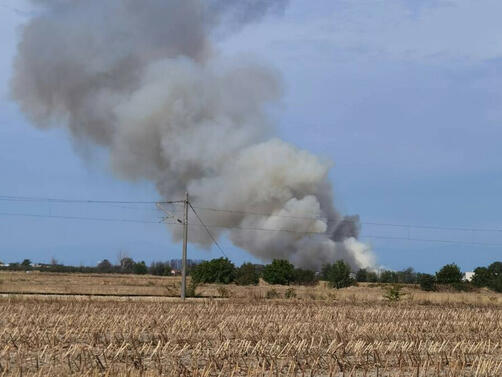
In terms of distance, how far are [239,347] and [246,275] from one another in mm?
75957

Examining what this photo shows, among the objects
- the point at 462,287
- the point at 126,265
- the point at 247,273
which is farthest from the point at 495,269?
the point at 126,265

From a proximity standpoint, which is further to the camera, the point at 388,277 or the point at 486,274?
the point at 388,277

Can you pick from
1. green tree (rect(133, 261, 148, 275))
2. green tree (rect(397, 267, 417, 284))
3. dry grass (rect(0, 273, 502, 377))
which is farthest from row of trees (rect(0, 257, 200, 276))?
dry grass (rect(0, 273, 502, 377))

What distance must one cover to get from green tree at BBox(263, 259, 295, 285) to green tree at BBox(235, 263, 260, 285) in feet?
7.51

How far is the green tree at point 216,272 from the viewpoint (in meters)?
94.2

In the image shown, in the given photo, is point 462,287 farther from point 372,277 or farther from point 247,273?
point 372,277

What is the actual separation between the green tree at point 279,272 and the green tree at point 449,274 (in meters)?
19.2

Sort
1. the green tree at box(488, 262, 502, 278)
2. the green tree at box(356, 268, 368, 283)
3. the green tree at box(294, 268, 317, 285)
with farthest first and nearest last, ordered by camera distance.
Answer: the green tree at box(356, 268, 368, 283) → the green tree at box(488, 262, 502, 278) → the green tree at box(294, 268, 317, 285)

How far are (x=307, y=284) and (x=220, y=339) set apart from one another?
255 feet

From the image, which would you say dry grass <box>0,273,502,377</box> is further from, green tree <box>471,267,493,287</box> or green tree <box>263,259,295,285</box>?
green tree <box>471,267,493,287</box>

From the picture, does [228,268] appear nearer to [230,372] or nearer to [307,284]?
[307,284]

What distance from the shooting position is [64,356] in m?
16.3

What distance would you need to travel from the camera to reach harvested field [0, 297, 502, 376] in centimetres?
1512

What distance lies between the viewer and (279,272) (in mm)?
98000
